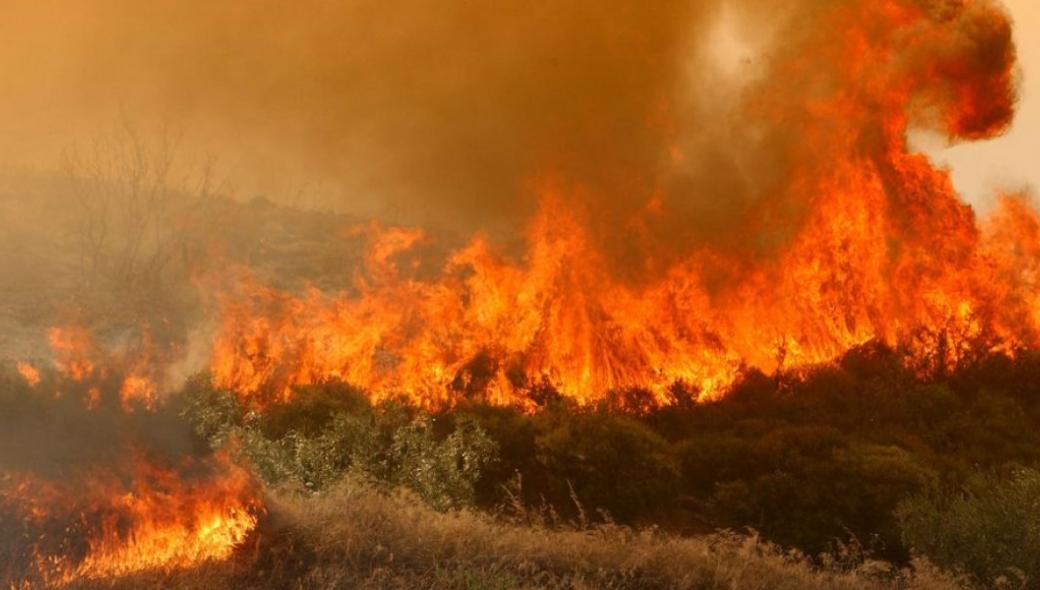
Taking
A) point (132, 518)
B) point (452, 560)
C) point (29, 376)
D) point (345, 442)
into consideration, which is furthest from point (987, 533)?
point (29, 376)

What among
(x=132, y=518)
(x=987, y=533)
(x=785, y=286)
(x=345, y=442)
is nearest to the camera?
(x=132, y=518)

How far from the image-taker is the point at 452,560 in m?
9.96

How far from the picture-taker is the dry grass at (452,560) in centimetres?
938

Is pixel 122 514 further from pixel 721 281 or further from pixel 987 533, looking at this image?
pixel 721 281

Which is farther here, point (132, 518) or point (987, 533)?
point (987, 533)

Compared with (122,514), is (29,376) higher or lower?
higher

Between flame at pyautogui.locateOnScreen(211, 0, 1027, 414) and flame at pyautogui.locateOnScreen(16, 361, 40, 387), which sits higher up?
flame at pyautogui.locateOnScreen(211, 0, 1027, 414)

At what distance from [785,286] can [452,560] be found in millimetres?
15860

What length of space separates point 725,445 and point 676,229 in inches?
373

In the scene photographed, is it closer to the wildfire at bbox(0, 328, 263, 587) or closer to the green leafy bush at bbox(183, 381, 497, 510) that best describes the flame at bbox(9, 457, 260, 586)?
the wildfire at bbox(0, 328, 263, 587)

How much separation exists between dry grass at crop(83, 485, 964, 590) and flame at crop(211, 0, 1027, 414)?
8.43 m

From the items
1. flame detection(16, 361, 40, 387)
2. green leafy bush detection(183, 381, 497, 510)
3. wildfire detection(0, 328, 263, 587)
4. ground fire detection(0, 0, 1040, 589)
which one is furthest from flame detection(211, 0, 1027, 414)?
wildfire detection(0, 328, 263, 587)

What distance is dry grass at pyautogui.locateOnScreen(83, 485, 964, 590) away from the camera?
9383 mm

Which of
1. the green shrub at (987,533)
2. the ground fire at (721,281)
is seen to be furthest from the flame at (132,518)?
the green shrub at (987,533)
